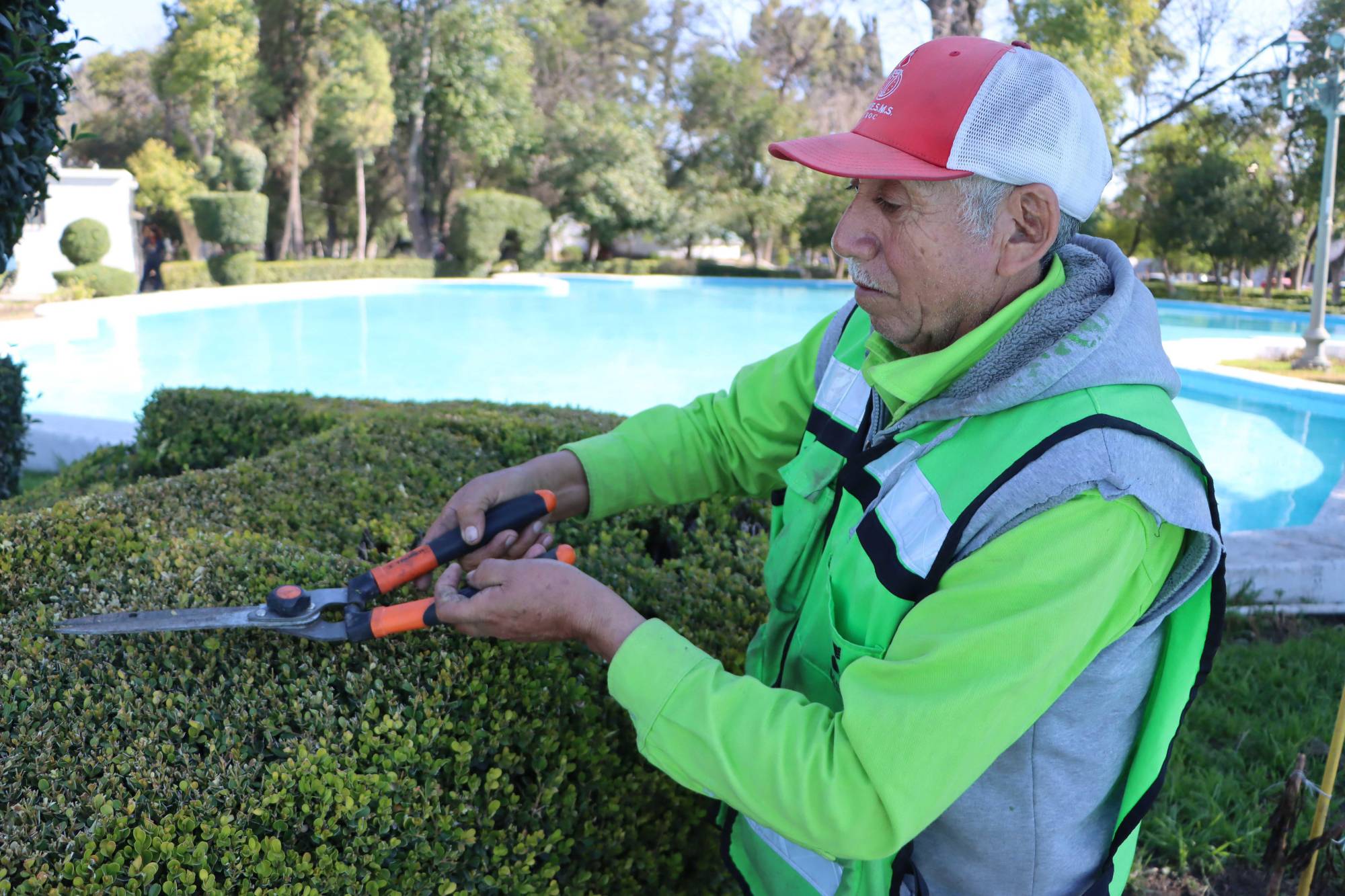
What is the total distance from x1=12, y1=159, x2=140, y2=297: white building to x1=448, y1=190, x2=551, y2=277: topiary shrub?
8856 millimetres

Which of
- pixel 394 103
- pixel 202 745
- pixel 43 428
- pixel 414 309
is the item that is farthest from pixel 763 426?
pixel 394 103

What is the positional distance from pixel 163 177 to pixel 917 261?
28.5 metres

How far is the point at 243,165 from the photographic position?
23.7 metres

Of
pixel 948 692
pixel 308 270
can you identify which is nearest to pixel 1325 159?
pixel 948 692

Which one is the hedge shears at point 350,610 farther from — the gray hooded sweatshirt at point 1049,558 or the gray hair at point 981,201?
the gray hair at point 981,201

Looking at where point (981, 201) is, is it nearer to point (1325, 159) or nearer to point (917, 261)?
point (917, 261)

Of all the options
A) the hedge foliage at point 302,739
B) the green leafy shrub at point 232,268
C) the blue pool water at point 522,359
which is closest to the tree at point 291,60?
the green leafy shrub at point 232,268

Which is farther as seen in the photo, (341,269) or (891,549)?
(341,269)

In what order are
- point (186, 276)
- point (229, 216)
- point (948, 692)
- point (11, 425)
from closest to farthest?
1. point (948, 692)
2. point (11, 425)
3. point (186, 276)
4. point (229, 216)

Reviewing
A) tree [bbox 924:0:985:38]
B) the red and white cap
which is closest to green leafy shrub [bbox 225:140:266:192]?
tree [bbox 924:0:985:38]

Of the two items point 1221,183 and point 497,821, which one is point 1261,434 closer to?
point 497,821

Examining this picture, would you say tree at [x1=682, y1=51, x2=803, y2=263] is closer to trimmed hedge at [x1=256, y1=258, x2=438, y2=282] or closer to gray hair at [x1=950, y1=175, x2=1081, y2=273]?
trimmed hedge at [x1=256, y1=258, x2=438, y2=282]

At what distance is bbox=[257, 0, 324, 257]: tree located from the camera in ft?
86.5

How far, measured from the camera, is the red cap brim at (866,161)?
1.21 m
